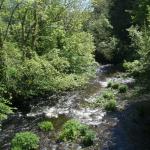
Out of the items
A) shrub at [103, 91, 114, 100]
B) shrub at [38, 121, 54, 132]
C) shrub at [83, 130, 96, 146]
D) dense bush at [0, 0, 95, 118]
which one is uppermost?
dense bush at [0, 0, 95, 118]

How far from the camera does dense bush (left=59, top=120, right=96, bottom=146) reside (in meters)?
20.8

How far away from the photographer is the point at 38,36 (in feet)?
107

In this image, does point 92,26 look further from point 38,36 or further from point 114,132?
point 114,132

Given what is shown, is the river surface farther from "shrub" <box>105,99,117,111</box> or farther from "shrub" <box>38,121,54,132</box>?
"shrub" <box>105,99,117,111</box>

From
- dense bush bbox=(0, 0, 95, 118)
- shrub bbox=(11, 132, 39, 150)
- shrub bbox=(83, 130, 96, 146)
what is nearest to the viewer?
shrub bbox=(11, 132, 39, 150)

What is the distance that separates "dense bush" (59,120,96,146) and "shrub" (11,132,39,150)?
1.63m

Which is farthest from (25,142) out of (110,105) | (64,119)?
(110,105)

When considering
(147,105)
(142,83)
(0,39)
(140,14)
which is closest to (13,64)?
(0,39)

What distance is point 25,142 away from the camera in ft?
66.3

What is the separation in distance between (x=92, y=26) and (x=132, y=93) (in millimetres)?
31467

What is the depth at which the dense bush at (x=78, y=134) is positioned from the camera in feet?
68.2

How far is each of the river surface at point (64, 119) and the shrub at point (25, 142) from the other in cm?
47

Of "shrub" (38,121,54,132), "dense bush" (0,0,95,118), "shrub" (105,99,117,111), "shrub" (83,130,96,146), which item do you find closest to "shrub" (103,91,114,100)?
"shrub" (105,99,117,111)

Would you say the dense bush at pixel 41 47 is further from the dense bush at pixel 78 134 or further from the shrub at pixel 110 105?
the dense bush at pixel 78 134
